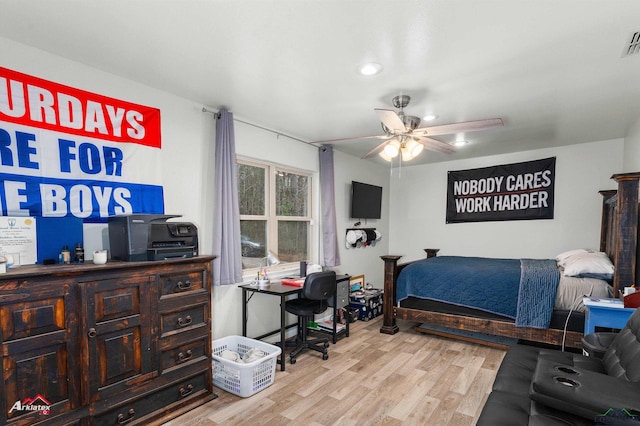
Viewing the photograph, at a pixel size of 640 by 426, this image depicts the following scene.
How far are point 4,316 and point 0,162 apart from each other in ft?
3.06

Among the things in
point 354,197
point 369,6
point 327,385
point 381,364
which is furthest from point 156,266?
point 354,197

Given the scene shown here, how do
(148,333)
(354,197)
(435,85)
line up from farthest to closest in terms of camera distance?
(354,197), (435,85), (148,333)

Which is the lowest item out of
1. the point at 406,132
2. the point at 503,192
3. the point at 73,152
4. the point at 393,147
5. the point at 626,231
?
the point at 626,231

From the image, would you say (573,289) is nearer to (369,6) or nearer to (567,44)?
(567,44)

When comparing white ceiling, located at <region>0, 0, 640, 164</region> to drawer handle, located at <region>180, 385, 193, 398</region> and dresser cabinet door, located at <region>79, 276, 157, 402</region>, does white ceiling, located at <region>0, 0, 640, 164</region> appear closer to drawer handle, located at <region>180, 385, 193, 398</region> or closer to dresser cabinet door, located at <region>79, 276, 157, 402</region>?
dresser cabinet door, located at <region>79, 276, 157, 402</region>

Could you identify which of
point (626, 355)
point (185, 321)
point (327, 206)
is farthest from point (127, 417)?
point (327, 206)

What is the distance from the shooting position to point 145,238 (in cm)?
220

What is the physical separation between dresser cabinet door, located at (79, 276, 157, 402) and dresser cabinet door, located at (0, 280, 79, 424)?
0.27 feet

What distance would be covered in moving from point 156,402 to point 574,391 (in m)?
2.39

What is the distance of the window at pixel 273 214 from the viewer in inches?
141

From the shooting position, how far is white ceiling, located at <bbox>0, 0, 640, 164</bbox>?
162cm

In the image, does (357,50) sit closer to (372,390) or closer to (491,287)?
(372,390)

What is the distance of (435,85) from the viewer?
2.52 metres

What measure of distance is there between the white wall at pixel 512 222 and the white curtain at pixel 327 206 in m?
2.09
